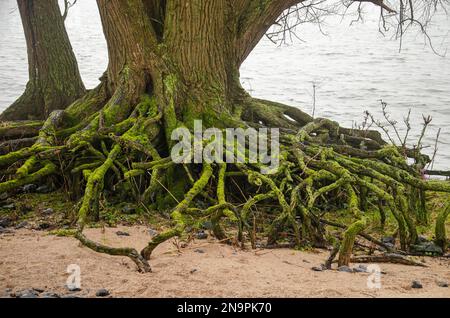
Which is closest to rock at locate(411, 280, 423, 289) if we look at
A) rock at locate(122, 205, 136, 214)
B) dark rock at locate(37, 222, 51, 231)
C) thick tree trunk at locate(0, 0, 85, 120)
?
rock at locate(122, 205, 136, 214)

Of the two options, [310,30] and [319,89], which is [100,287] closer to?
[319,89]

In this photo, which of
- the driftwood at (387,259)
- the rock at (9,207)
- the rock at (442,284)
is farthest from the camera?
the rock at (9,207)

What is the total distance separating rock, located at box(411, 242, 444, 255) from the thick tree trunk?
5573 millimetres

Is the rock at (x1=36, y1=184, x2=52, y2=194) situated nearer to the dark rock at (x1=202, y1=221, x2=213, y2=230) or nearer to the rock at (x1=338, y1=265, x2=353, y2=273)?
the dark rock at (x1=202, y1=221, x2=213, y2=230)

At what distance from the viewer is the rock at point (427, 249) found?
528 cm

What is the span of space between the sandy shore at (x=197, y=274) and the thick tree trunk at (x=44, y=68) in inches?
162

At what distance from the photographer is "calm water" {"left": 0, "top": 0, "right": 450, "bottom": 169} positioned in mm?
16281

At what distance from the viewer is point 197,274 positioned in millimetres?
3955

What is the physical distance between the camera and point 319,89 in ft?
62.4

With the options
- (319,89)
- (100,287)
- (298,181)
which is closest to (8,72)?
(319,89)

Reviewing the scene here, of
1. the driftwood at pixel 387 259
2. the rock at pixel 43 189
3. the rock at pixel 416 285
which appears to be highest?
the rock at pixel 43 189

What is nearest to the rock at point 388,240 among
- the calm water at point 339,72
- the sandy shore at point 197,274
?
the sandy shore at point 197,274

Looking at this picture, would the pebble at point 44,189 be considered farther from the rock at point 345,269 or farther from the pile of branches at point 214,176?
the rock at point 345,269
